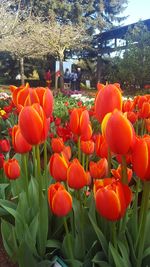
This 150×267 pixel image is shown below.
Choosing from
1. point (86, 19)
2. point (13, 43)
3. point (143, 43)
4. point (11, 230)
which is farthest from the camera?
point (86, 19)

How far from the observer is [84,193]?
1963mm

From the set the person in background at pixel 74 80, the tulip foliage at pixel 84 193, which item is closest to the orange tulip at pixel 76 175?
the tulip foliage at pixel 84 193

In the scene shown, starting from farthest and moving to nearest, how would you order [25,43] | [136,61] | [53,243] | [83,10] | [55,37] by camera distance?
1. [83,10]
2. [55,37]
3. [25,43]
4. [136,61]
5. [53,243]

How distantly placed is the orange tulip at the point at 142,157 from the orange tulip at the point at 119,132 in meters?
0.03

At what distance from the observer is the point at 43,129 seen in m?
1.25

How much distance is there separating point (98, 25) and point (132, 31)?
10410mm

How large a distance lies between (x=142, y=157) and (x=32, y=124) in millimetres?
378

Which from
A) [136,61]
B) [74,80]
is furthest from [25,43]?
[136,61]

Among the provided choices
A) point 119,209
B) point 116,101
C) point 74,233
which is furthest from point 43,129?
point 74,233

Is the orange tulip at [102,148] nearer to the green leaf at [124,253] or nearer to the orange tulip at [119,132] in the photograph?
the green leaf at [124,253]

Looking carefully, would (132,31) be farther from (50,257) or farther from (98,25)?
(50,257)

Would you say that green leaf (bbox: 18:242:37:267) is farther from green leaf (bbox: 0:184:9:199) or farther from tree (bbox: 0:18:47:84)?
tree (bbox: 0:18:47:84)

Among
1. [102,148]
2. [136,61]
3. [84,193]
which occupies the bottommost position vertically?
[84,193]

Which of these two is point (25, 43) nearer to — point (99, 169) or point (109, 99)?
point (99, 169)
